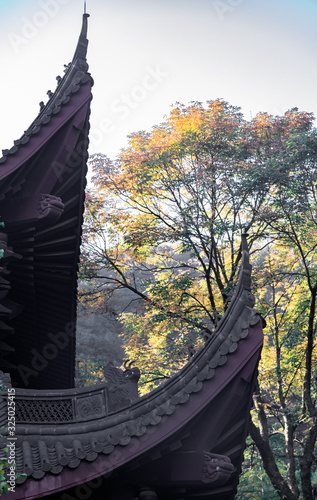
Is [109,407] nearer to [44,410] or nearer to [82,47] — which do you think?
[44,410]

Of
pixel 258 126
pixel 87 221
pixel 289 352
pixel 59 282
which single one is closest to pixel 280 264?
pixel 289 352

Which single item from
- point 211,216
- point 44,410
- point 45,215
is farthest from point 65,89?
point 211,216

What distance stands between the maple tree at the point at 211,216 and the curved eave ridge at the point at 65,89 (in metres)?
8.16

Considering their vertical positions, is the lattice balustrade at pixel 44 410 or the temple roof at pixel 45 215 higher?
the temple roof at pixel 45 215

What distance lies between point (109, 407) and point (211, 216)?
33.0ft

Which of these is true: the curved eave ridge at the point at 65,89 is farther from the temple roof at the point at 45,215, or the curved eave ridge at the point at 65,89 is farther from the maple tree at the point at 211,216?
the maple tree at the point at 211,216

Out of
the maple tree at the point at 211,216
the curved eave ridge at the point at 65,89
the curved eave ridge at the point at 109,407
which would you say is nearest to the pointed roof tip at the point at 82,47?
the curved eave ridge at the point at 65,89

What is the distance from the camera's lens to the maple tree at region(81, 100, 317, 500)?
1434 cm

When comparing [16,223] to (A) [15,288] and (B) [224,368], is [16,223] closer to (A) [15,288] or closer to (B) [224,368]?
(A) [15,288]

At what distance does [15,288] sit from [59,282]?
0.84 m

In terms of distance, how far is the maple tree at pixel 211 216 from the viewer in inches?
565

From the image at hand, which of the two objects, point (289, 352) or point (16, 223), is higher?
point (16, 223)

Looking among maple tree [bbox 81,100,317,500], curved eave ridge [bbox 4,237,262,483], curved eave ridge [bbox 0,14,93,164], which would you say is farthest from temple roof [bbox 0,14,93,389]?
maple tree [bbox 81,100,317,500]

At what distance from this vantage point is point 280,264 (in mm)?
16922
